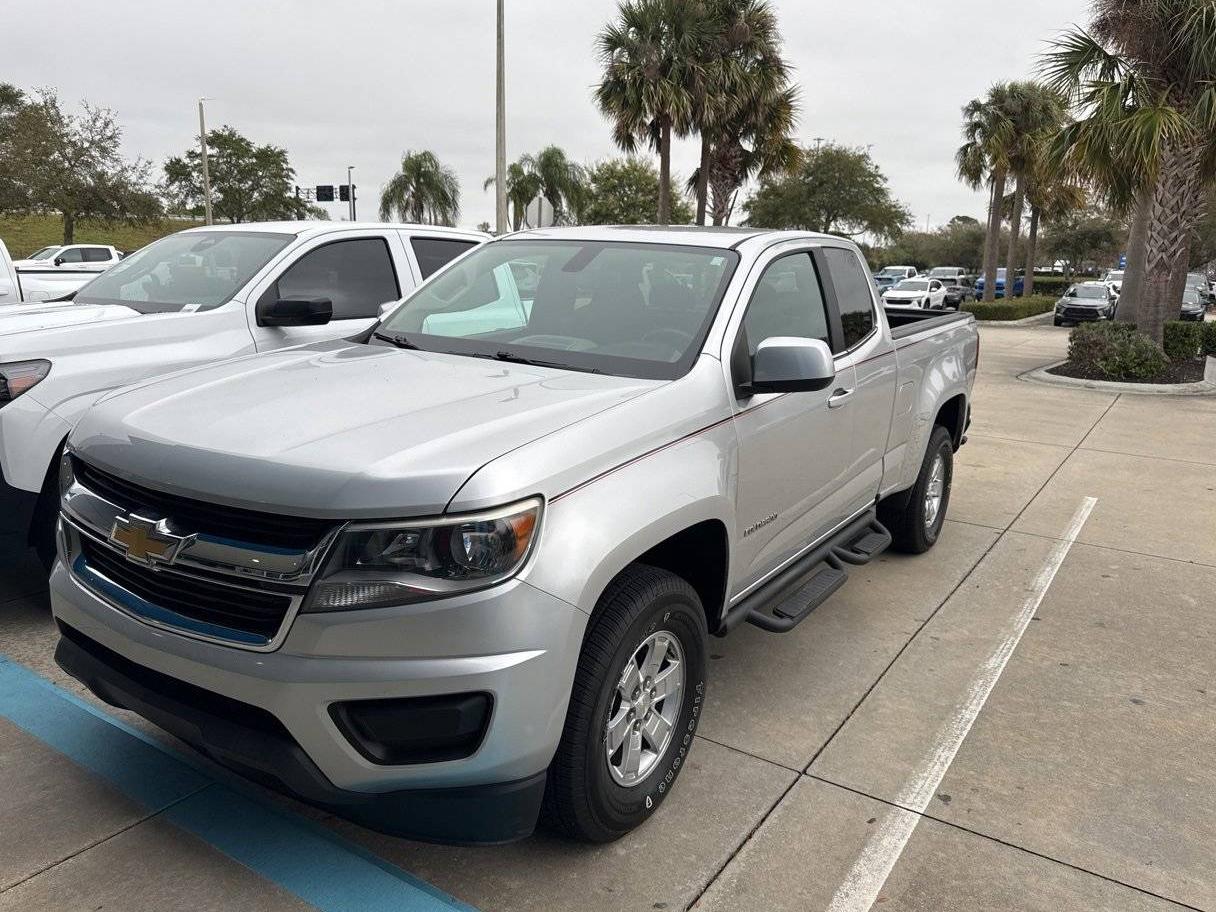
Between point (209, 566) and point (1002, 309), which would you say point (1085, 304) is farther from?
point (209, 566)

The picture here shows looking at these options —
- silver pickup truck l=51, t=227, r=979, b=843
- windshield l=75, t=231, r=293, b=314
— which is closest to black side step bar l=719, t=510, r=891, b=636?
silver pickup truck l=51, t=227, r=979, b=843

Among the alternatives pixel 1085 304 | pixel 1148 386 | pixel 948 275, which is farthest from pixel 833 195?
pixel 1148 386

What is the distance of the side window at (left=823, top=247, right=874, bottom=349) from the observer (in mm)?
4473

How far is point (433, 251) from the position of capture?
21.3 ft

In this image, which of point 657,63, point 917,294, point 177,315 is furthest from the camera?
point 917,294

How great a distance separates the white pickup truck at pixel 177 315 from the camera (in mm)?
4258

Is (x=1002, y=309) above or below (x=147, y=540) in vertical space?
below

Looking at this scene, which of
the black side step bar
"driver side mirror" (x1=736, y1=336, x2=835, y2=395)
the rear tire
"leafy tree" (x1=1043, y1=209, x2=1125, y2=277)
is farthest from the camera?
"leafy tree" (x1=1043, y1=209, x2=1125, y2=277)

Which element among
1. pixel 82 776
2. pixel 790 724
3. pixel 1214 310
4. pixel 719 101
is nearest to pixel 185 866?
pixel 82 776

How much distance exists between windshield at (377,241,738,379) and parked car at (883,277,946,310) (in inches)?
1209

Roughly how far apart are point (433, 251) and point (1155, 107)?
1164 centimetres

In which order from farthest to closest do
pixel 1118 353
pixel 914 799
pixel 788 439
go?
pixel 1118 353 < pixel 788 439 < pixel 914 799

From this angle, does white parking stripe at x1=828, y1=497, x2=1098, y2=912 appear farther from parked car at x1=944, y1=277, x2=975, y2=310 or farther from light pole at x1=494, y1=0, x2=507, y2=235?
parked car at x1=944, y1=277, x2=975, y2=310

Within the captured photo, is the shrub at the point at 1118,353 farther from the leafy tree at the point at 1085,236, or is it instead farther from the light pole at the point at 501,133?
the leafy tree at the point at 1085,236
